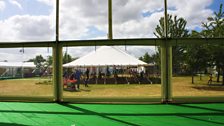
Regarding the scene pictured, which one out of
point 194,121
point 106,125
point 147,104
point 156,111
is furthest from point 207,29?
point 106,125

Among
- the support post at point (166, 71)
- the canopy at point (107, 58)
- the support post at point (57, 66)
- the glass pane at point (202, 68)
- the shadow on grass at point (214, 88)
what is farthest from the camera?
the canopy at point (107, 58)

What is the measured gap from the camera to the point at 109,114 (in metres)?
8.55

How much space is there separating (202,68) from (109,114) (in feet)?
37.5

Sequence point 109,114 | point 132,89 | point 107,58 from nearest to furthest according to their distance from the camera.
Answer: point 109,114, point 132,89, point 107,58

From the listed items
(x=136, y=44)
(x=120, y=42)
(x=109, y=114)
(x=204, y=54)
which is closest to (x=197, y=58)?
(x=204, y=54)

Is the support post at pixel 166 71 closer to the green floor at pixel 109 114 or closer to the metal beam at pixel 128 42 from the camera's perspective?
the metal beam at pixel 128 42

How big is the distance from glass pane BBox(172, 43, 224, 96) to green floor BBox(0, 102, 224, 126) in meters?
6.94

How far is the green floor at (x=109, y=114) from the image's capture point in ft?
23.6

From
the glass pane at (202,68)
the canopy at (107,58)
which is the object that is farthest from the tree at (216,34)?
the canopy at (107,58)

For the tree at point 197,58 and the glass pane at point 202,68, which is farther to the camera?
the tree at point 197,58

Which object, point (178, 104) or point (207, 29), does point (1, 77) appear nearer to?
point (207, 29)

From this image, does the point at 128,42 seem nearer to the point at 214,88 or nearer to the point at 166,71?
the point at 166,71

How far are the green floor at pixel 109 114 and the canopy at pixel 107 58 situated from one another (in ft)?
31.6

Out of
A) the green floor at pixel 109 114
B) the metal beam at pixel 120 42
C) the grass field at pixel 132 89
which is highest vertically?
the metal beam at pixel 120 42
